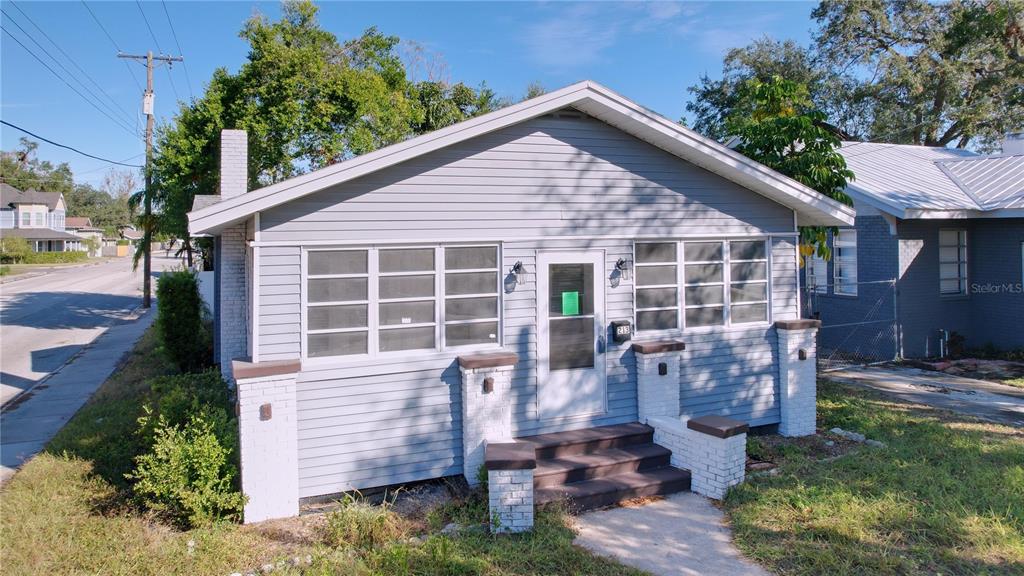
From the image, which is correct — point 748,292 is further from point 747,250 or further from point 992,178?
point 992,178

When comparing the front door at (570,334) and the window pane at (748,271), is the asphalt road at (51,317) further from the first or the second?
the window pane at (748,271)

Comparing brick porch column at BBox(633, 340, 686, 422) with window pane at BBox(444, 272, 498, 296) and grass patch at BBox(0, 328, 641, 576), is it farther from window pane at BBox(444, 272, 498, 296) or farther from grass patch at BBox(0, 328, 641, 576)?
grass patch at BBox(0, 328, 641, 576)

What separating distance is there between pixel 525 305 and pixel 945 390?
26.0ft

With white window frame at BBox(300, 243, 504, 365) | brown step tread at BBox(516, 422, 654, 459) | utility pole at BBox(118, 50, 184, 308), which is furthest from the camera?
utility pole at BBox(118, 50, 184, 308)

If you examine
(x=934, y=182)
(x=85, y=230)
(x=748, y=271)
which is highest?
(x=85, y=230)

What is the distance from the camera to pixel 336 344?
609 cm

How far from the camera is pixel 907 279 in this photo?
41.0 ft

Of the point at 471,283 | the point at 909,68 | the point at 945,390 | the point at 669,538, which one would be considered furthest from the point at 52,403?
the point at 909,68

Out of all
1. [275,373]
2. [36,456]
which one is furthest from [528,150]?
[36,456]

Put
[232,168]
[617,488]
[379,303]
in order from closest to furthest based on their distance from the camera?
[617,488] < [379,303] < [232,168]

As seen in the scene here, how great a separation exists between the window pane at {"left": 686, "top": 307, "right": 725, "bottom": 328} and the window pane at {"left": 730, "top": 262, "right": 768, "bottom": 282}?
473 millimetres

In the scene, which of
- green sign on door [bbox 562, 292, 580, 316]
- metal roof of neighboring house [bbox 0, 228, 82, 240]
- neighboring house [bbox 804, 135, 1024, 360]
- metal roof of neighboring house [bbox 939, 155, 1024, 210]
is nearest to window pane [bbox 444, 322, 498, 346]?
green sign on door [bbox 562, 292, 580, 316]

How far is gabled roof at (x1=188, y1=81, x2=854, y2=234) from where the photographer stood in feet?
18.4

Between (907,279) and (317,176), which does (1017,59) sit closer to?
(907,279)
